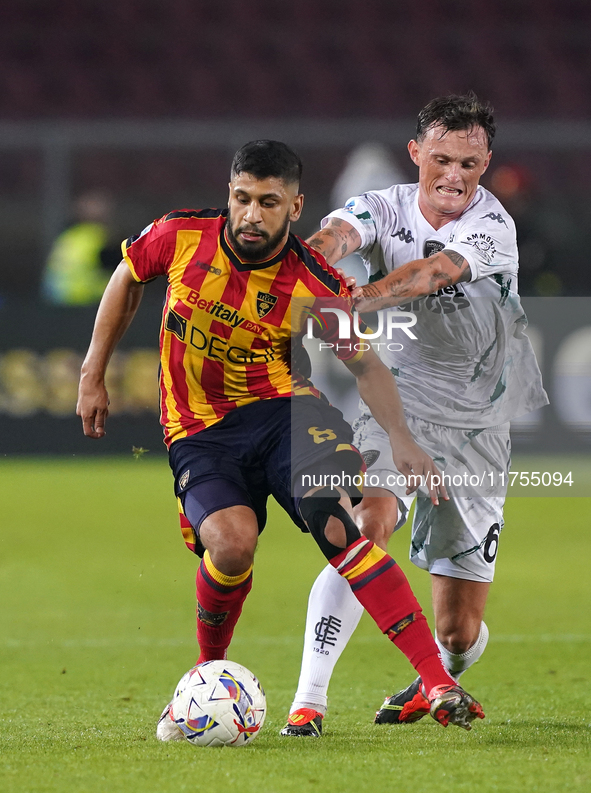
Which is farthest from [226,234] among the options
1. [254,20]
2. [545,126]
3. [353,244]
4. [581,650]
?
[254,20]

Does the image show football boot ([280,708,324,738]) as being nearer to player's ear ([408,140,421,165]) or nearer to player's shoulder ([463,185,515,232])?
player's shoulder ([463,185,515,232])

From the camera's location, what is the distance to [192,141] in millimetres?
10719

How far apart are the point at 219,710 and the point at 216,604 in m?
0.45

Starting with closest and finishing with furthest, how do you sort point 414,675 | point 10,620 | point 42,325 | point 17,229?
point 414,675 < point 10,620 < point 42,325 < point 17,229

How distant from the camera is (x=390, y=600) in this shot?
3492mm

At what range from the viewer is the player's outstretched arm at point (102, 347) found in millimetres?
3906

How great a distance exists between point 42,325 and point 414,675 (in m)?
6.39

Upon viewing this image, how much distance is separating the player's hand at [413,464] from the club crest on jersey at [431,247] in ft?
2.70

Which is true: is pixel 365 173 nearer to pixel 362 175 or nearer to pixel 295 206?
pixel 362 175

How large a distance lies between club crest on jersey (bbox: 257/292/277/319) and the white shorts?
0.74 metres

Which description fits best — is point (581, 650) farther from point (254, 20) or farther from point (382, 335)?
point (254, 20)

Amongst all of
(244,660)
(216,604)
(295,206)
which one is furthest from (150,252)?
(244,660)

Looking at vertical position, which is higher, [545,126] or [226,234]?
[545,126]

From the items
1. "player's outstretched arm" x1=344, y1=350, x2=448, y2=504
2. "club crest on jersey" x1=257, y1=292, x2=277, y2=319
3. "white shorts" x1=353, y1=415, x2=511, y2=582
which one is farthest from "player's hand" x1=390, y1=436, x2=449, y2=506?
"club crest on jersey" x1=257, y1=292, x2=277, y2=319
